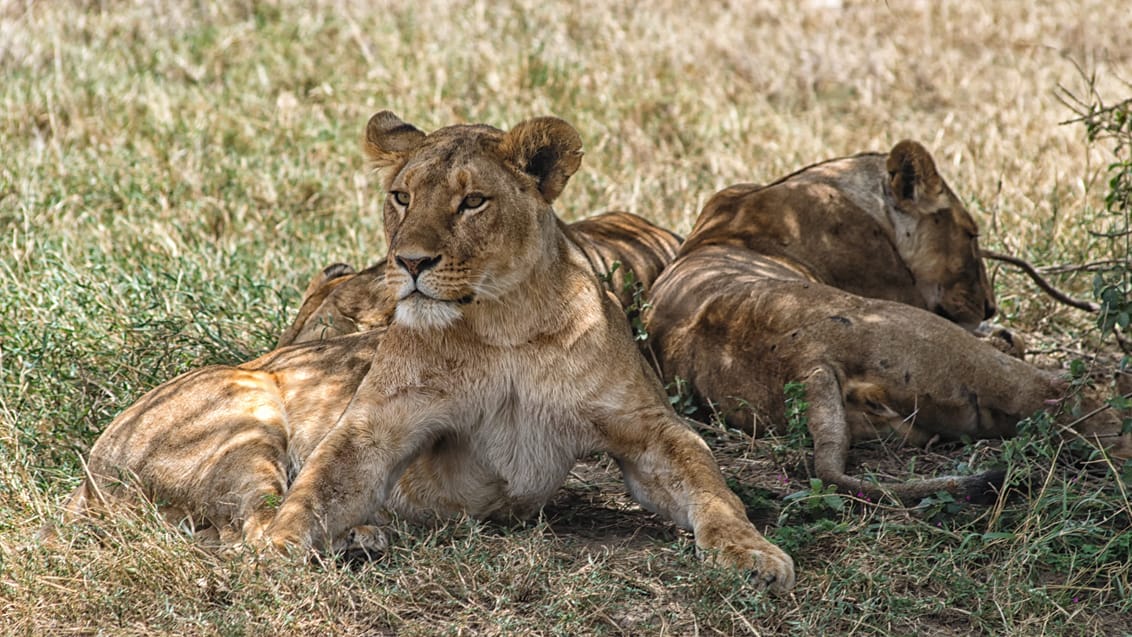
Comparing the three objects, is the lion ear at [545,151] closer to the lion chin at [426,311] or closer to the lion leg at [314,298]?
the lion chin at [426,311]

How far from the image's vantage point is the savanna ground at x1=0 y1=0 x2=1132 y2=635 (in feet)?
11.4

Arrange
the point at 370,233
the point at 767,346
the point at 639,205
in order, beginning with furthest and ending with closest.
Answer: the point at 639,205 → the point at 370,233 → the point at 767,346

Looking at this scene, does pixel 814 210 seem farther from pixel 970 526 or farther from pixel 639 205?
pixel 970 526

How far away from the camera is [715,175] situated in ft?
26.2

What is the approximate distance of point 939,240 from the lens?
6004 mm

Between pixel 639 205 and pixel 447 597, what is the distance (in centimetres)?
438

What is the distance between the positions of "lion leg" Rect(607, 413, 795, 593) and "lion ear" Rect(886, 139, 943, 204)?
2418 millimetres

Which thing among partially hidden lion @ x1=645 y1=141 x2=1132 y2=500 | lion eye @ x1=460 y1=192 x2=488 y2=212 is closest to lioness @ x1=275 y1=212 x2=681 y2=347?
partially hidden lion @ x1=645 y1=141 x2=1132 y2=500

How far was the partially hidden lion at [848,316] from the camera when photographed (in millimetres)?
4625

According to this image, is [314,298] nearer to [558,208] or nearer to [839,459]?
[839,459]

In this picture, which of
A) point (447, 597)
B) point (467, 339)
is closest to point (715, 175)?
point (467, 339)

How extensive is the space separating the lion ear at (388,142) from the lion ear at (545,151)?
0.32m

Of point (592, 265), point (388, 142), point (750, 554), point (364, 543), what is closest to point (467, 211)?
point (388, 142)

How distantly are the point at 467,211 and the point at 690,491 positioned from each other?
3.14 ft
